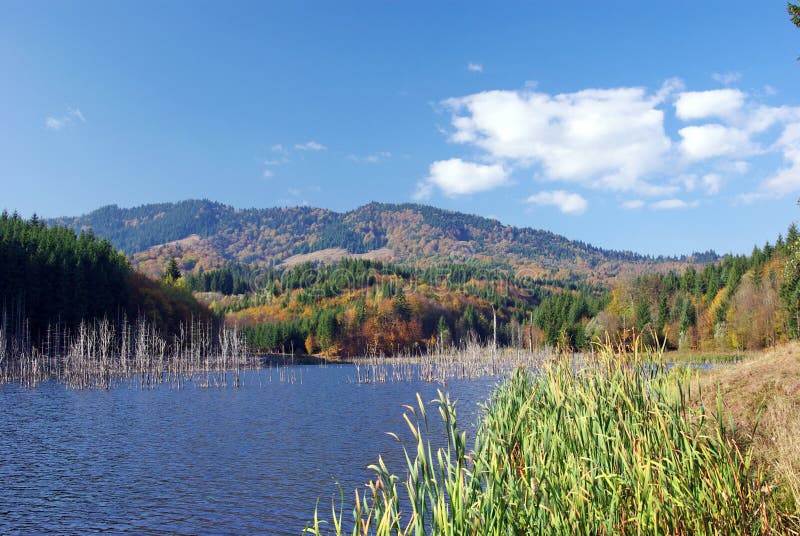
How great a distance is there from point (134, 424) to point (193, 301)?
7185 cm

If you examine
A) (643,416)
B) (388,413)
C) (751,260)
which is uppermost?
(751,260)

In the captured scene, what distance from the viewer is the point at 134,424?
3086 cm

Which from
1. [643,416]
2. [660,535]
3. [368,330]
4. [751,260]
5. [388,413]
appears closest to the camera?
[660,535]

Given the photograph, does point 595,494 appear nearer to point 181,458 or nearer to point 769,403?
point 769,403

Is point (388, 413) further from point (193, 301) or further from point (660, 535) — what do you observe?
point (193, 301)

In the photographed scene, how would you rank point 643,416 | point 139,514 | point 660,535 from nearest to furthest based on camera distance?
point 660,535 < point 643,416 < point 139,514

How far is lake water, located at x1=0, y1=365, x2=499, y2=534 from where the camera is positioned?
15922 millimetres

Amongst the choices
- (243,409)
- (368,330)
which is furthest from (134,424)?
(368,330)

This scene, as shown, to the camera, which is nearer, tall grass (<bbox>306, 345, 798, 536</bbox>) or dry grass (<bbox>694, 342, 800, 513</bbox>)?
tall grass (<bbox>306, 345, 798, 536</bbox>)

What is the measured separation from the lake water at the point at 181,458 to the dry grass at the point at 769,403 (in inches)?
425

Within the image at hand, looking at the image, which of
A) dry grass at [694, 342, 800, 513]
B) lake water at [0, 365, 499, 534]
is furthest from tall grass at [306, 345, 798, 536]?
lake water at [0, 365, 499, 534]

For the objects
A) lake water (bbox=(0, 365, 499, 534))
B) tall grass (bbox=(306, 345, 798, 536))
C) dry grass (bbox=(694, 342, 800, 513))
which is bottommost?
lake water (bbox=(0, 365, 499, 534))

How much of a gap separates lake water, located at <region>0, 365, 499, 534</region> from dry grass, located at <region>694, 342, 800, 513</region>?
425 inches

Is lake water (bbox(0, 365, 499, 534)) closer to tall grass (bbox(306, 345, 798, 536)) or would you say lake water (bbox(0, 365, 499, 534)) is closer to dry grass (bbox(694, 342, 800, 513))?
tall grass (bbox(306, 345, 798, 536))
